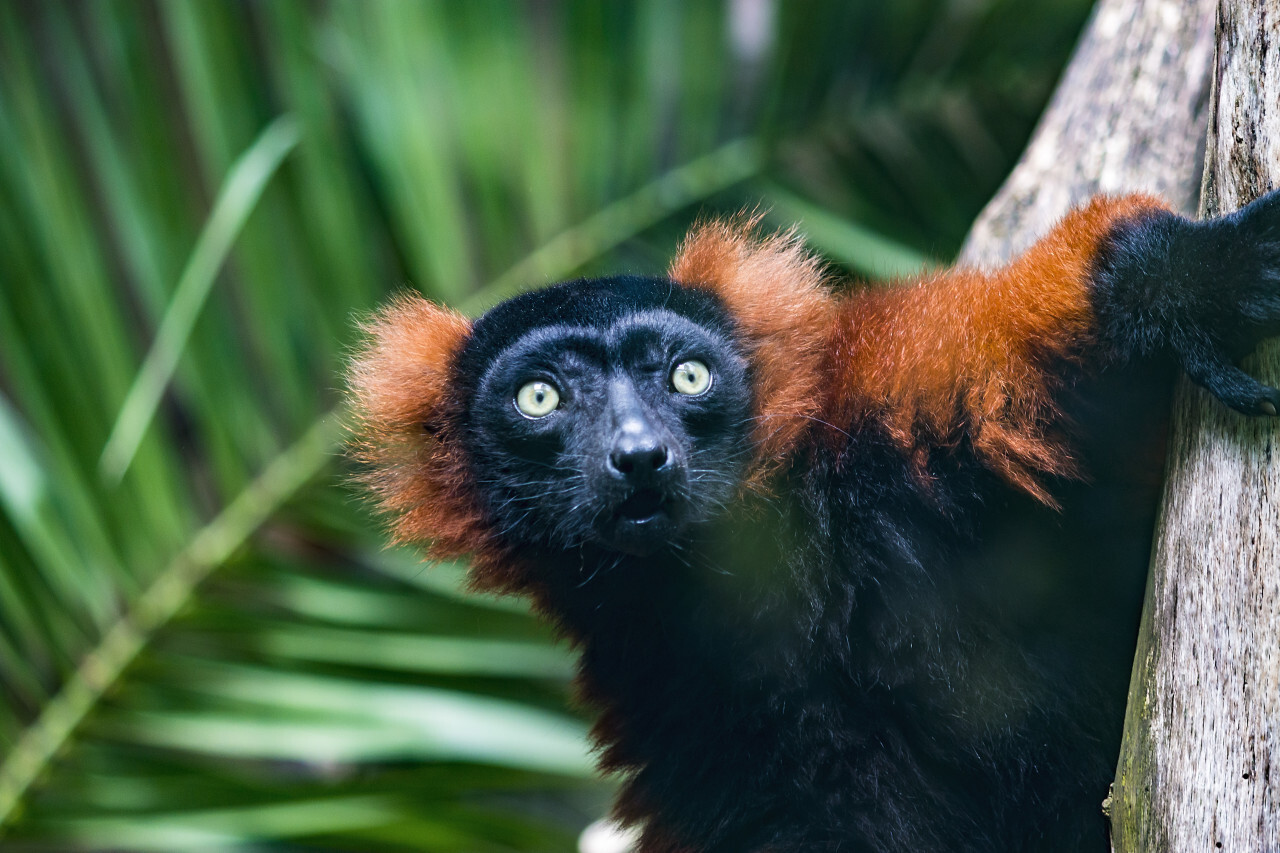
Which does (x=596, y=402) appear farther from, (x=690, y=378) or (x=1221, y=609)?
(x=1221, y=609)

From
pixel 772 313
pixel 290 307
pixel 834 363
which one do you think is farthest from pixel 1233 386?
pixel 290 307

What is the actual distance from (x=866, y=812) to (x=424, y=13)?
3064mm

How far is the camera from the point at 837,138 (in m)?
4.44

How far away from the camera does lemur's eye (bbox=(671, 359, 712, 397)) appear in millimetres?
2516

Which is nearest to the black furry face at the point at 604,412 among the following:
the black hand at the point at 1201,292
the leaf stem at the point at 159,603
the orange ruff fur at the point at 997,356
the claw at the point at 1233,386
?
the orange ruff fur at the point at 997,356

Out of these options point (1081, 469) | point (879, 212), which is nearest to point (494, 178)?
point (879, 212)

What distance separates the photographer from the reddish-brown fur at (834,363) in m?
2.04

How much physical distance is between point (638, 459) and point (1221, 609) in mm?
1107

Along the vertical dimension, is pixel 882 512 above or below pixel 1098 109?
below

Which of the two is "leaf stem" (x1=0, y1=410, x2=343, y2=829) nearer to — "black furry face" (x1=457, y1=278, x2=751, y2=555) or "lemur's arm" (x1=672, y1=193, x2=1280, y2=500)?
"black furry face" (x1=457, y1=278, x2=751, y2=555)

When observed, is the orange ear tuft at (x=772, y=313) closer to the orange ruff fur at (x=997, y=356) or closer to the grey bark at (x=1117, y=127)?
the orange ruff fur at (x=997, y=356)

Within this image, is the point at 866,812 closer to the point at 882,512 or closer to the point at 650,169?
the point at 882,512

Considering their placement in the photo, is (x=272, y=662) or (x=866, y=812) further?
(x=272, y=662)

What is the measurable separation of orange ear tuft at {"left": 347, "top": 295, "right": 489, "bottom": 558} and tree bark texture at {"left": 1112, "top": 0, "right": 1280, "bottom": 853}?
1591 mm
